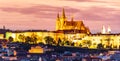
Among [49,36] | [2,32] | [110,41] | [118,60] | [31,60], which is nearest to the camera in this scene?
[118,60]

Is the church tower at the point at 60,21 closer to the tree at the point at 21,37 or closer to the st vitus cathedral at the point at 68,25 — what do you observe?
the st vitus cathedral at the point at 68,25

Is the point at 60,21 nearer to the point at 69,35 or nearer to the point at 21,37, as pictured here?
the point at 69,35

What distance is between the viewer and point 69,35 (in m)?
110

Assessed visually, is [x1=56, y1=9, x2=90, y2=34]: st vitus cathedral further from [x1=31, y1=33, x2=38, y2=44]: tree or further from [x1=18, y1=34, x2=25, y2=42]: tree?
[x1=18, y1=34, x2=25, y2=42]: tree

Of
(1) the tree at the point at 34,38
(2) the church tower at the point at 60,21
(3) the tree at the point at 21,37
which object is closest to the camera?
(1) the tree at the point at 34,38

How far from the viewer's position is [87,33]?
11412cm

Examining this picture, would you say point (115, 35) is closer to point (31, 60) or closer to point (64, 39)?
point (64, 39)

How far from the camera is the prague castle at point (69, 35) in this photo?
102188 millimetres

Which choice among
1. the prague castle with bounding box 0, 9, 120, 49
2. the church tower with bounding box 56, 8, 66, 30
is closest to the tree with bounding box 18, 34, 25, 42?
the prague castle with bounding box 0, 9, 120, 49

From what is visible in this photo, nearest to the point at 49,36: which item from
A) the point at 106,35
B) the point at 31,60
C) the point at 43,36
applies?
the point at 43,36

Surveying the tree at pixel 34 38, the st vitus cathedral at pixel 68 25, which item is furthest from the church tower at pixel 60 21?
the tree at pixel 34 38

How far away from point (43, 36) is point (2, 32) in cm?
1296

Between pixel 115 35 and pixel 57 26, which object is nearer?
pixel 115 35

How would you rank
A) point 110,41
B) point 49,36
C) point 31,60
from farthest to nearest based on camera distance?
1. point 49,36
2. point 110,41
3. point 31,60
